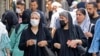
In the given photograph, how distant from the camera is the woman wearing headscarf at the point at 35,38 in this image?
10047 mm

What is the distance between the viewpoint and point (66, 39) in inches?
389

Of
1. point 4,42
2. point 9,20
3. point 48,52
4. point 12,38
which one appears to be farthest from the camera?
point 9,20

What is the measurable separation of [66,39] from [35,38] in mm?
648

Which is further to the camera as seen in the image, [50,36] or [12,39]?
[12,39]

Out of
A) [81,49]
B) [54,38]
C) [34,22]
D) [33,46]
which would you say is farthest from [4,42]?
[81,49]

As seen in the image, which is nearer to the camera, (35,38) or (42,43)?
(42,43)

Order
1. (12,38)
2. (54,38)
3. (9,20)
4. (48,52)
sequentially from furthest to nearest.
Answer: (9,20) < (12,38) < (48,52) < (54,38)

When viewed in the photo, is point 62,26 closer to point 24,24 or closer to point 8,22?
point 24,24

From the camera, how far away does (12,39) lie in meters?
10.9

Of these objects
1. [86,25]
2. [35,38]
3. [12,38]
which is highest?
[86,25]

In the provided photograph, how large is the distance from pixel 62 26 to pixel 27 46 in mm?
814

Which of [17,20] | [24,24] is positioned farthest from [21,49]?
[17,20]

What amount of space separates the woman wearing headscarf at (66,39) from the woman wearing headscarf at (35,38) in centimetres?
28

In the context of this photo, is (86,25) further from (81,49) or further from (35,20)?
(35,20)
